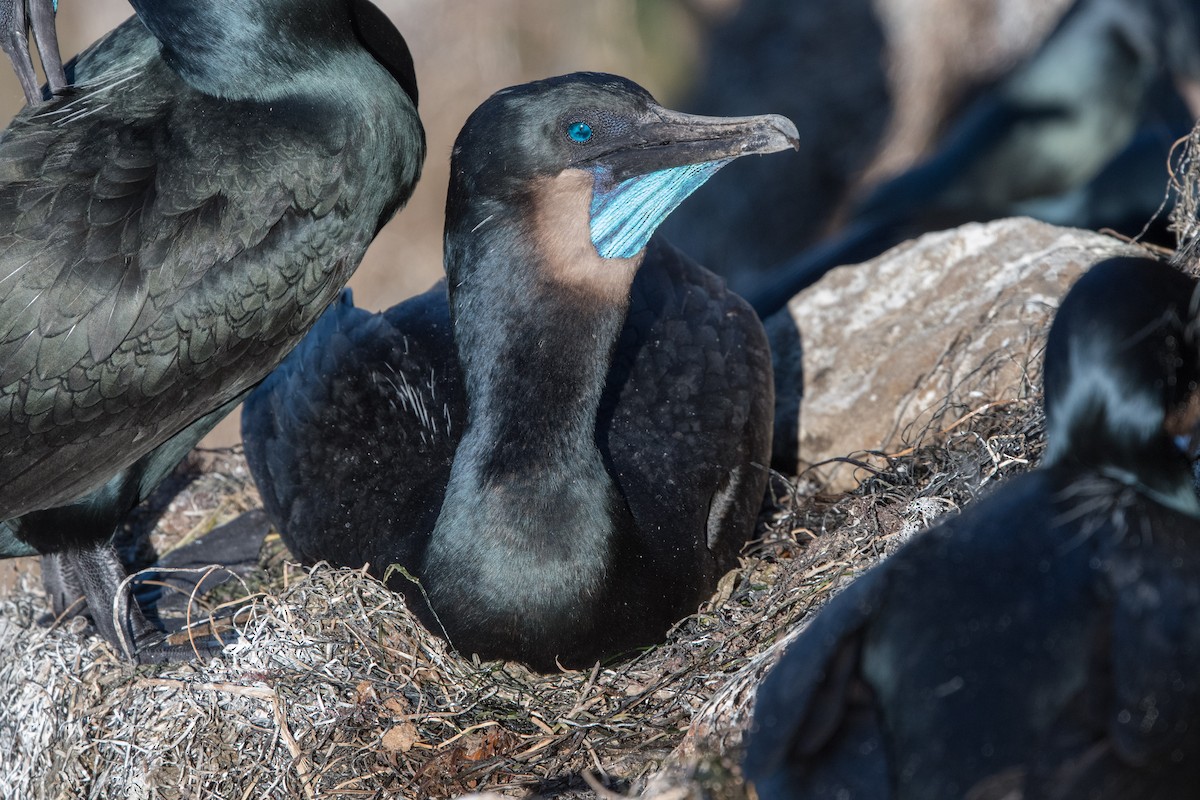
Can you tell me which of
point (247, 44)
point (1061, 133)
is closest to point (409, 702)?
point (247, 44)

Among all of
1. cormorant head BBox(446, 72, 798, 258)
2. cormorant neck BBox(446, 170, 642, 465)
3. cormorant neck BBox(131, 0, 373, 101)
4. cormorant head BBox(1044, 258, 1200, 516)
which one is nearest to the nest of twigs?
cormorant neck BBox(446, 170, 642, 465)

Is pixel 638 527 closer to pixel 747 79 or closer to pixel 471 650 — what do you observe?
pixel 471 650

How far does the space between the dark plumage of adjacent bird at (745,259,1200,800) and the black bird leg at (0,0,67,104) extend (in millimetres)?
Answer: 2870

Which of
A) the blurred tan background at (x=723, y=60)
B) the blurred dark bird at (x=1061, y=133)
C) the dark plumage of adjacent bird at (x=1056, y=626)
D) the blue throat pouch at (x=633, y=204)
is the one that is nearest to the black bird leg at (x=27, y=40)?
the blue throat pouch at (x=633, y=204)

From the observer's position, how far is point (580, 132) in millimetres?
3314

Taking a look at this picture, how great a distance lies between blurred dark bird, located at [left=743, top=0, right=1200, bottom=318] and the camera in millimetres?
6559

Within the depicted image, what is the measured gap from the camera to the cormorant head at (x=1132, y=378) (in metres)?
2.48

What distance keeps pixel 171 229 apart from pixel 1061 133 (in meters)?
5.72

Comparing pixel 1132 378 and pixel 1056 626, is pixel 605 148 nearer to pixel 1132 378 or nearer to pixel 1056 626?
pixel 1132 378

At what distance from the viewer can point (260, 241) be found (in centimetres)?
371

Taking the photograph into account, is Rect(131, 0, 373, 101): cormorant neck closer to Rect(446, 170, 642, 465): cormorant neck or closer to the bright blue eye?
Rect(446, 170, 642, 465): cormorant neck

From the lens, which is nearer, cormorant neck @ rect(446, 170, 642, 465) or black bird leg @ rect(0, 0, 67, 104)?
cormorant neck @ rect(446, 170, 642, 465)

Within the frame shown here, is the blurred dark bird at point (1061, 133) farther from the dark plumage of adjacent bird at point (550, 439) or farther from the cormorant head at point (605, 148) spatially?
the cormorant head at point (605, 148)

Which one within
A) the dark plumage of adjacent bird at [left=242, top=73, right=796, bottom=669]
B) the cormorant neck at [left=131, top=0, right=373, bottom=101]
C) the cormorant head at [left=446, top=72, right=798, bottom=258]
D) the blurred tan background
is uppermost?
the cormorant neck at [left=131, top=0, right=373, bottom=101]
